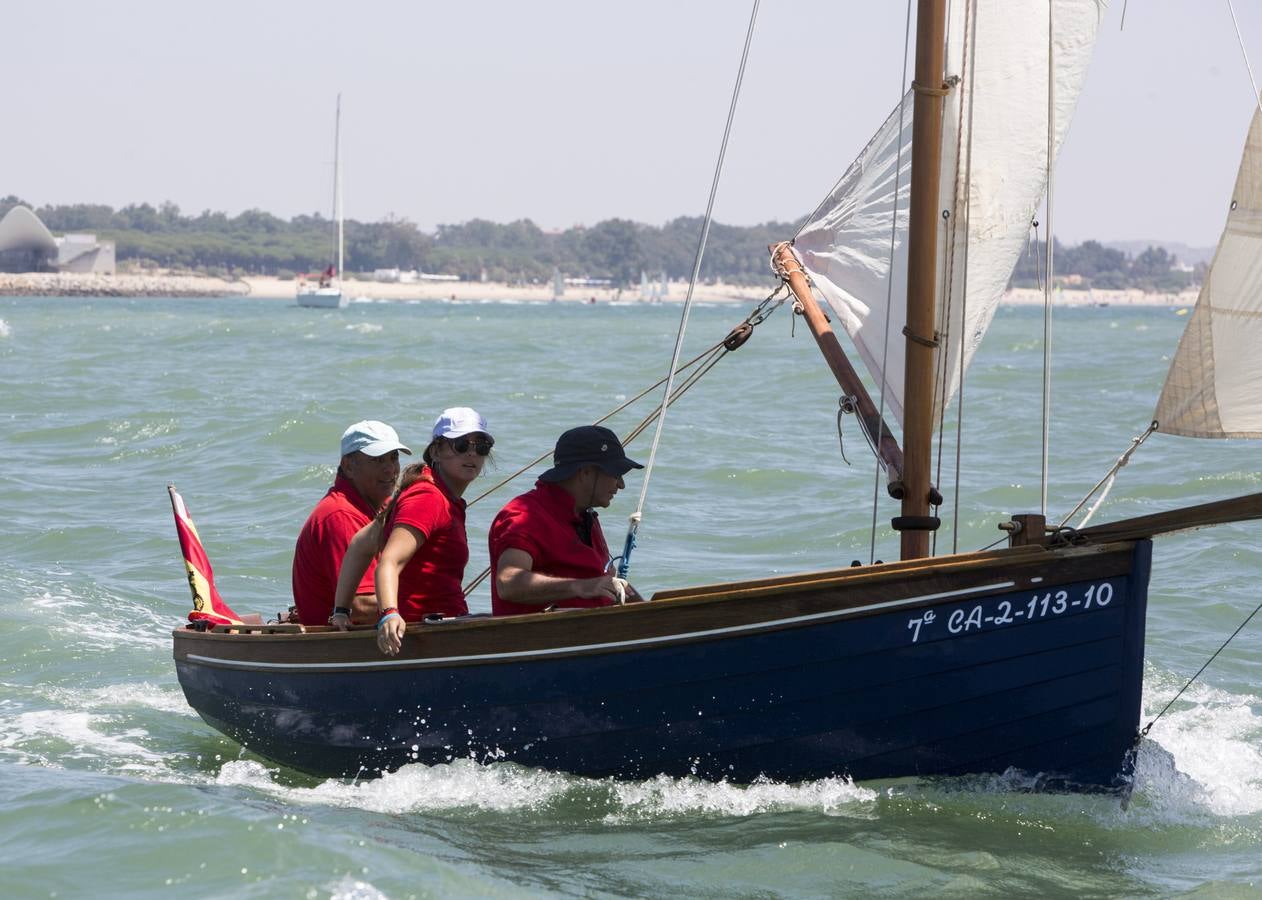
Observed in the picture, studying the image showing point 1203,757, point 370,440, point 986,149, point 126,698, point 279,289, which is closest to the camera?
point 986,149

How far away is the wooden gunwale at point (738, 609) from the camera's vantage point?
5.85m

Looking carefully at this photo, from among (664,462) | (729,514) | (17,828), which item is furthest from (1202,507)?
(664,462)

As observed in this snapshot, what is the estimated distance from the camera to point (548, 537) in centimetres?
644

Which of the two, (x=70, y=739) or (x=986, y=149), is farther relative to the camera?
(x=70, y=739)

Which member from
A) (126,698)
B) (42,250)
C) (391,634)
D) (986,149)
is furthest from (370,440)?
(42,250)

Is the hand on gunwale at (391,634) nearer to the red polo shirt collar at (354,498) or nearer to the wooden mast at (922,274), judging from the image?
the red polo shirt collar at (354,498)

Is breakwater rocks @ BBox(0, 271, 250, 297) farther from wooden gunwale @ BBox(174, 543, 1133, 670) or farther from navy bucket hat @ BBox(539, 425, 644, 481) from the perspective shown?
navy bucket hat @ BBox(539, 425, 644, 481)

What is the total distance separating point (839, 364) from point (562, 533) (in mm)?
1838

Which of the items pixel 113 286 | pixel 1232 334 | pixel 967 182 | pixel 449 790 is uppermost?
pixel 967 182

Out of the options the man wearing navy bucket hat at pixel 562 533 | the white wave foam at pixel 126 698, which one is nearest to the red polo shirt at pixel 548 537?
the man wearing navy bucket hat at pixel 562 533

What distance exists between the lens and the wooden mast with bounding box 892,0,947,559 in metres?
6.50

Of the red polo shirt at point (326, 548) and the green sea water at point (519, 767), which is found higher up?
the red polo shirt at point (326, 548)

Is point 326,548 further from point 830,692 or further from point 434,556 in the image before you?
point 830,692

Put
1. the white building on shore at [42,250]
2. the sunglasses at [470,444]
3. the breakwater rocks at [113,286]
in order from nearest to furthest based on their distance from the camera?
the sunglasses at [470,444] < the breakwater rocks at [113,286] < the white building on shore at [42,250]
